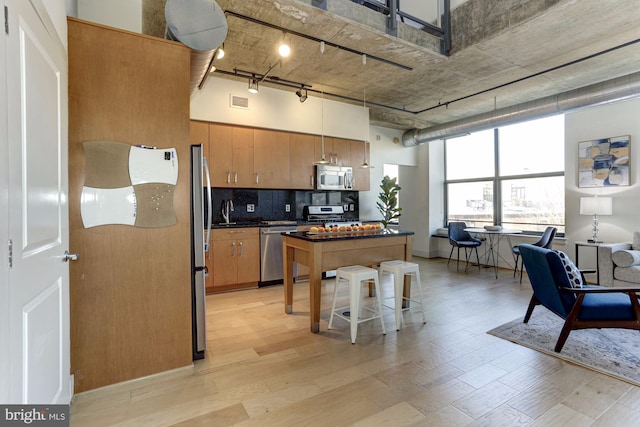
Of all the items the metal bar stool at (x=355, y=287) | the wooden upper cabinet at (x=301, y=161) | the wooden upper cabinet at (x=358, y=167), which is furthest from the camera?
the wooden upper cabinet at (x=358, y=167)

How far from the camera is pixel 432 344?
2801 mm

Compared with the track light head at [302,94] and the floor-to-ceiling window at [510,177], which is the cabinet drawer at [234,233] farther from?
the floor-to-ceiling window at [510,177]

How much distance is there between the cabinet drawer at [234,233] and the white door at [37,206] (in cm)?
256

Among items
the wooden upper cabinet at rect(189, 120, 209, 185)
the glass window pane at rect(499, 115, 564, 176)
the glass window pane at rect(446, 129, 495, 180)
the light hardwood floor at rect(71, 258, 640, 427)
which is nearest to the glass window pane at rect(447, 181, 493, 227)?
the glass window pane at rect(446, 129, 495, 180)

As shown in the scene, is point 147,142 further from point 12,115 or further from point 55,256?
point 12,115

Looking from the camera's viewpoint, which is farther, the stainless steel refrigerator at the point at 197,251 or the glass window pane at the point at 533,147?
the glass window pane at the point at 533,147

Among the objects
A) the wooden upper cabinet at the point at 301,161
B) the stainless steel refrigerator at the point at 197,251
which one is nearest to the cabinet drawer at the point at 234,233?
the wooden upper cabinet at the point at 301,161

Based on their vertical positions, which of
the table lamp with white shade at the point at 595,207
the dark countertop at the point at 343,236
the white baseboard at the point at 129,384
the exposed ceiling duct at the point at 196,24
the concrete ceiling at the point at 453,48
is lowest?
the white baseboard at the point at 129,384

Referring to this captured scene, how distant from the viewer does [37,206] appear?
4.50 feet

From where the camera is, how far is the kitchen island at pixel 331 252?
10.1ft

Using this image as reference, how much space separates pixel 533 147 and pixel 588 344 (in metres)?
4.20

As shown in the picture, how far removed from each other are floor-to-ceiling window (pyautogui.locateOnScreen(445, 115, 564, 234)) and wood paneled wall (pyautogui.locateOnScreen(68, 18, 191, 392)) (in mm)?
5937

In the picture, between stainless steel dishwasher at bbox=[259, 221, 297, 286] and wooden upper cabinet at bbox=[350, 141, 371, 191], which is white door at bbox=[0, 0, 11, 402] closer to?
stainless steel dishwasher at bbox=[259, 221, 297, 286]

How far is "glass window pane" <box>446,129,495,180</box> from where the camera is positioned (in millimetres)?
6562
